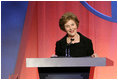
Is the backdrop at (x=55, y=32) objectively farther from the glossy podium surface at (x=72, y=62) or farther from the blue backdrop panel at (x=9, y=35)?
the glossy podium surface at (x=72, y=62)

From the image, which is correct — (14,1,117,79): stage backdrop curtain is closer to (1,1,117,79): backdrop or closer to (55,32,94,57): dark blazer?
(1,1,117,79): backdrop

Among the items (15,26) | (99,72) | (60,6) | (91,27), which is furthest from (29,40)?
(99,72)

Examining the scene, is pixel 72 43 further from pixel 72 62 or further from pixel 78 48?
pixel 72 62

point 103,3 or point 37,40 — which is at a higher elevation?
point 103,3

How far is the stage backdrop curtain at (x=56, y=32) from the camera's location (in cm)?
233

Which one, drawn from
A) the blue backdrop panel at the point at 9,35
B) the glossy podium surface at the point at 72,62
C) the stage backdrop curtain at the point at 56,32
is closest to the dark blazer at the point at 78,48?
the glossy podium surface at the point at 72,62

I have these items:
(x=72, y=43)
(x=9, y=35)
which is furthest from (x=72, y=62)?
(x=9, y=35)

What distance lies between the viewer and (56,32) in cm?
238

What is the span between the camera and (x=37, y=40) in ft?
7.84

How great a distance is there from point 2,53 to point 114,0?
156 cm

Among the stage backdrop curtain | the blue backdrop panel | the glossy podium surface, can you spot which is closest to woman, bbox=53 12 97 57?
the glossy podium surface

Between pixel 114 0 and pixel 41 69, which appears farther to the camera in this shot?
pixel 114 0

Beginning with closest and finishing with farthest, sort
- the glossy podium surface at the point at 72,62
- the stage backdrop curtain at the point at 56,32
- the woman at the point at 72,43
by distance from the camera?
the glossy podium surface at the point at 72,62 → the woman at the point at 72,43 → the stage backdrop curtain at the point at 56,32

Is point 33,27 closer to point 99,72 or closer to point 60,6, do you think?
point 60,6
